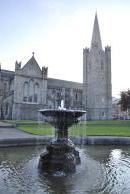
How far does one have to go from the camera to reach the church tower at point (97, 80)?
86875mm

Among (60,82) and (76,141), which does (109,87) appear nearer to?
(60,82)

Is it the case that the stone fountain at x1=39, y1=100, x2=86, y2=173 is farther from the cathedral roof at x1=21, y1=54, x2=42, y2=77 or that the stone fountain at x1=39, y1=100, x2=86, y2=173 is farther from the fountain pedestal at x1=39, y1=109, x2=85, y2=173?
the cathedral roof at x1=21, y1=54, x2=42, y2=77

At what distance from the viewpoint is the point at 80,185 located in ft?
28.3

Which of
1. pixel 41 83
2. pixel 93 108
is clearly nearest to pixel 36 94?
pixel 41 83

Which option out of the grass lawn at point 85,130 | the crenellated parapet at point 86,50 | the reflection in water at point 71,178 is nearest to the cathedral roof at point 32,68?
the crenellated parapet at point 86,50

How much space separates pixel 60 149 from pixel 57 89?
7286cm

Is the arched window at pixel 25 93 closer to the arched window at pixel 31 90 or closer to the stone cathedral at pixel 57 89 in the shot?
the stone cathedral at pixel 57 89

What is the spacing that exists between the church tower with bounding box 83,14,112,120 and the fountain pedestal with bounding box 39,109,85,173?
73.4m

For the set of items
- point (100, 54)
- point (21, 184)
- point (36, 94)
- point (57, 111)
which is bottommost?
point (21, 184)

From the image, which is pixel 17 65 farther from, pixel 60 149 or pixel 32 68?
pixel 60 149

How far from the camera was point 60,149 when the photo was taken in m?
11.6

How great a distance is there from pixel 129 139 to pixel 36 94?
187 ft

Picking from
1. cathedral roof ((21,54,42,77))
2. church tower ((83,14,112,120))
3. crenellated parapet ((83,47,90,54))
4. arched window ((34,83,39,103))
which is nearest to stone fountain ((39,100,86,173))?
arched window ((34,83,39,103))

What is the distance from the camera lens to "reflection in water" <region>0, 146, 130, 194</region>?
8172mm
